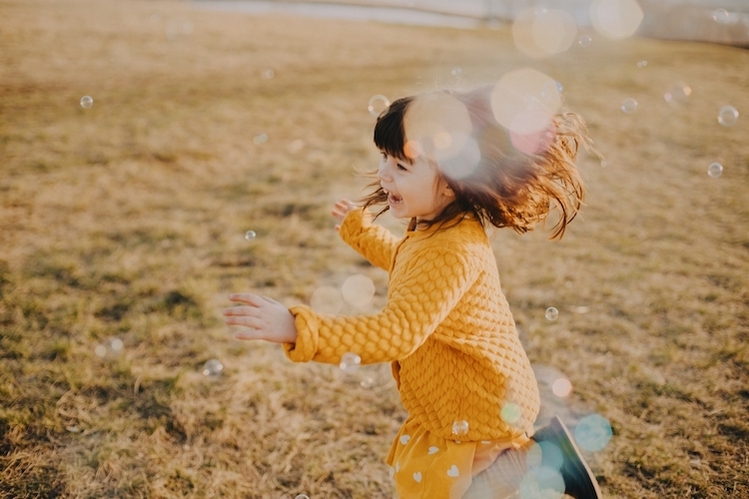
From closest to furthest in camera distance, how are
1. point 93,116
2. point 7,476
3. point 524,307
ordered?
1. point 7,476
2. point 524,307
3. point 93,116

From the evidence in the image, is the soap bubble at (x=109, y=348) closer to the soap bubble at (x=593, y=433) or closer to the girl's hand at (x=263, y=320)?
the girl's hand at (x=263, y=320)

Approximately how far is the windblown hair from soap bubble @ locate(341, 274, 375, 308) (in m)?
1.81

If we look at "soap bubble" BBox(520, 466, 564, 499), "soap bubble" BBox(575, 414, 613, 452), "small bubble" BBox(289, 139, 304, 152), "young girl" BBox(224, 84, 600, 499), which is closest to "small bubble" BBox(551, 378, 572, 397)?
"soap bubble" BBox(575, 414, 613, 452)

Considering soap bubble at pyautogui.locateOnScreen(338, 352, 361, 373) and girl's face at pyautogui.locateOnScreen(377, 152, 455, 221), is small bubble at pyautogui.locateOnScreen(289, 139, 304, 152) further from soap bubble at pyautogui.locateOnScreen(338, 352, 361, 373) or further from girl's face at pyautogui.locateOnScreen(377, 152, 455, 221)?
soap bubble at pyautogui.locateOnScreen(338, 352, 361, 373)

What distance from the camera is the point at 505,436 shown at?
5.72 feet

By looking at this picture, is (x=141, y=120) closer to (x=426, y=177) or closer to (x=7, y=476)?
(x=7, y=476)

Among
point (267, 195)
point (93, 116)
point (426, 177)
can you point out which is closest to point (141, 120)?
point (93, 116)

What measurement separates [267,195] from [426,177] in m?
3.42

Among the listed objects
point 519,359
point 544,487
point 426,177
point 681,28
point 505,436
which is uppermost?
point 426,177

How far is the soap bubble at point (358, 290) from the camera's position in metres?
3.52

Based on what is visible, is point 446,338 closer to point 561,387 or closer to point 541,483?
point 541,483

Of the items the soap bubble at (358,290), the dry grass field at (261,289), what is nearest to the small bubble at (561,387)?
the dry grass field at (261,289)

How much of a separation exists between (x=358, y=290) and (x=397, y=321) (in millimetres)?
2176

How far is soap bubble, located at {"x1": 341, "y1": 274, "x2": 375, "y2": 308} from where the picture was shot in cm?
352
